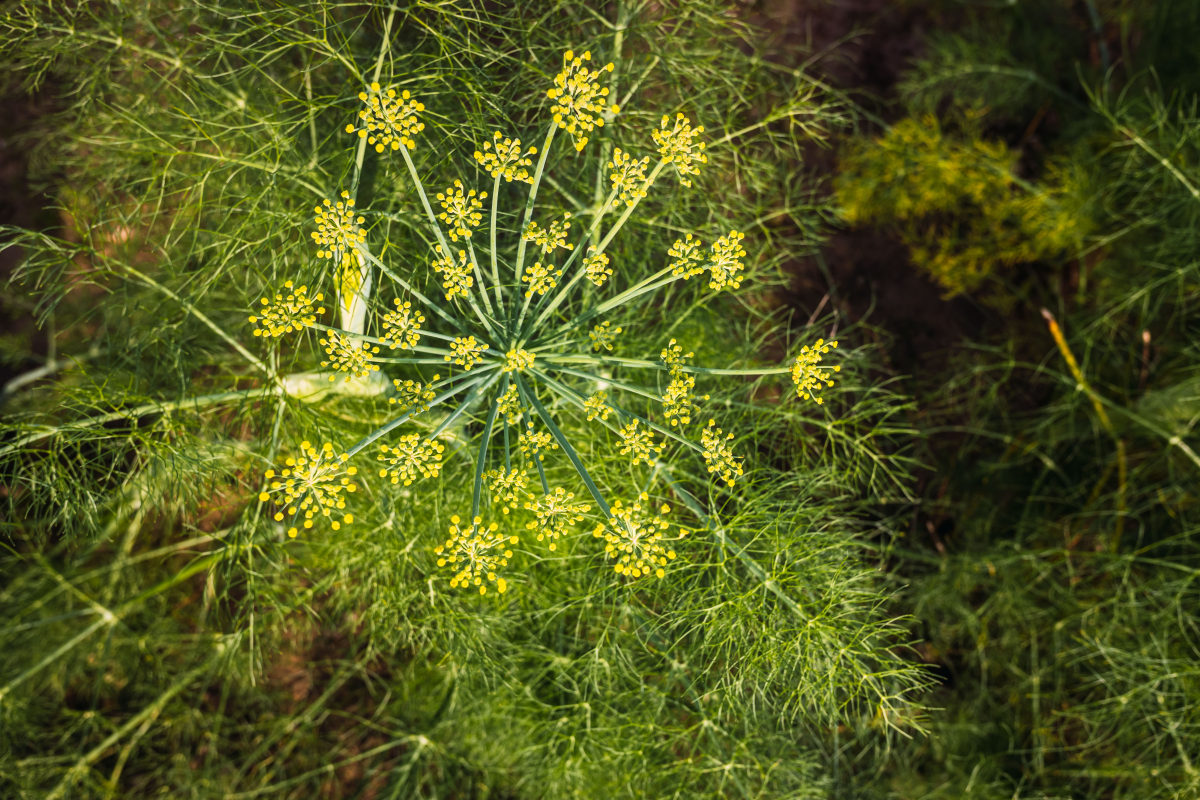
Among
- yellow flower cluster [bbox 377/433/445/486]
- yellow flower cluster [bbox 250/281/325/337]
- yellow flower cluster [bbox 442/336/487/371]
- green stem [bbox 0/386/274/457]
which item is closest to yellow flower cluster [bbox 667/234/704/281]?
yellow flower cluster [bbox 442/336/487/371]

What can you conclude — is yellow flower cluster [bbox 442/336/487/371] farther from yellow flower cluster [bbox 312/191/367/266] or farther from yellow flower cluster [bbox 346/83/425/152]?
yellow flower cluster [bbox 346/83/425/152]

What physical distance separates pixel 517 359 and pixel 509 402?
0.60ft

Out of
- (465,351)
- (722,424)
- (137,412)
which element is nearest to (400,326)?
(465,351)

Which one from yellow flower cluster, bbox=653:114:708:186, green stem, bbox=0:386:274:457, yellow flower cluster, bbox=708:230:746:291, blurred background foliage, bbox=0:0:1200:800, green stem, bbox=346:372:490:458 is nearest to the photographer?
green stem, bbox=346:372:490:458

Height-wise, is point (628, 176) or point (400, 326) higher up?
point (628, 176)

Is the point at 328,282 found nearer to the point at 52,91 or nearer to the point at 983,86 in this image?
the point at 52,91

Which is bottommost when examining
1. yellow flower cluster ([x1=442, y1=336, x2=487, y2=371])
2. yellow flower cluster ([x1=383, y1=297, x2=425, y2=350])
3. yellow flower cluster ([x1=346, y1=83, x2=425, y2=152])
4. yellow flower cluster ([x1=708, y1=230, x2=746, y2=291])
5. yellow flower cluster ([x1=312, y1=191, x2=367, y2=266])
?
yellow flower cluster ([x1=442, y1=336, x2=487, y2=371])

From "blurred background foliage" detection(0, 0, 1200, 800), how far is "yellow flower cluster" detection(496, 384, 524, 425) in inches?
29.8

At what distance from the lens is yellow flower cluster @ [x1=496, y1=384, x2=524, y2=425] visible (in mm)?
2736

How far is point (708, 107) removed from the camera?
423cm

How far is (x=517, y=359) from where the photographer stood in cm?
271

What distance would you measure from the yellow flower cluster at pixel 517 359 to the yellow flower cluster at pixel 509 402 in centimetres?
10

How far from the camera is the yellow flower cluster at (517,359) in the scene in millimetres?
2701

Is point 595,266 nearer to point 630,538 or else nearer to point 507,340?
point 507,340
